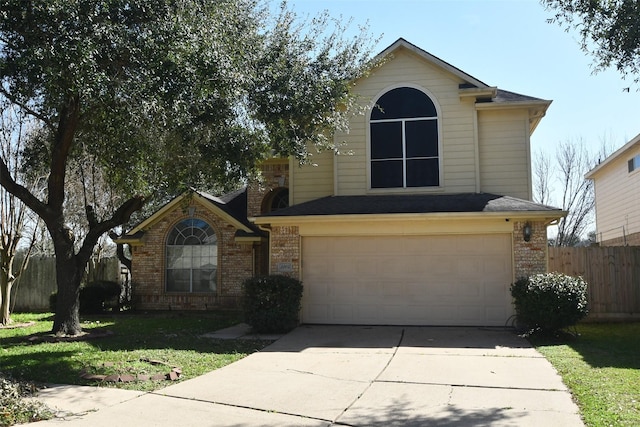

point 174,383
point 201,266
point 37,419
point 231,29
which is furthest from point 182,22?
point 201,266

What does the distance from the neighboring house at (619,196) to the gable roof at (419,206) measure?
801 cm

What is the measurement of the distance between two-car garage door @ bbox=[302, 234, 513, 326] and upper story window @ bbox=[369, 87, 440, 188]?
211cm

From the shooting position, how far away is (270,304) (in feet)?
41.5

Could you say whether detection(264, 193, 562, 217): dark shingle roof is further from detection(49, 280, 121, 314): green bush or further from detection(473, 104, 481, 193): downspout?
detection(49, 280, 121, 314): green bush

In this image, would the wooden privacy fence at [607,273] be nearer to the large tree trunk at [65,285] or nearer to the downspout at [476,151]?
the downspout at [476,151]

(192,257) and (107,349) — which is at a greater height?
(192,257)

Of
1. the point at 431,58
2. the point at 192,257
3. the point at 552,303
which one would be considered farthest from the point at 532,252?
the point at 192,257

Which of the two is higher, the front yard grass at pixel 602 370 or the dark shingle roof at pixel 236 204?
the dark shingle roof at pixel 236 204

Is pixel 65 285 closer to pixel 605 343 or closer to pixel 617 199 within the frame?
pixel 605 343

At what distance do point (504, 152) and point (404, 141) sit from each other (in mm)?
2656

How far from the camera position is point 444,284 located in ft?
44.4

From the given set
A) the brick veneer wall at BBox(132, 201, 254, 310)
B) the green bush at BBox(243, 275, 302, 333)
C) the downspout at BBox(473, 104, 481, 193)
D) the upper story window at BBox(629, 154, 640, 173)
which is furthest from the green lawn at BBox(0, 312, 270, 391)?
the upper story window at BBox(629, 154, 640, 173)

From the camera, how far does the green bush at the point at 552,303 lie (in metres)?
11.4

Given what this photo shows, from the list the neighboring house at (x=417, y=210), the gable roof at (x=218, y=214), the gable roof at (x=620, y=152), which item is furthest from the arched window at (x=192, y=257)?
the gable roof at (x=620, y=152)
